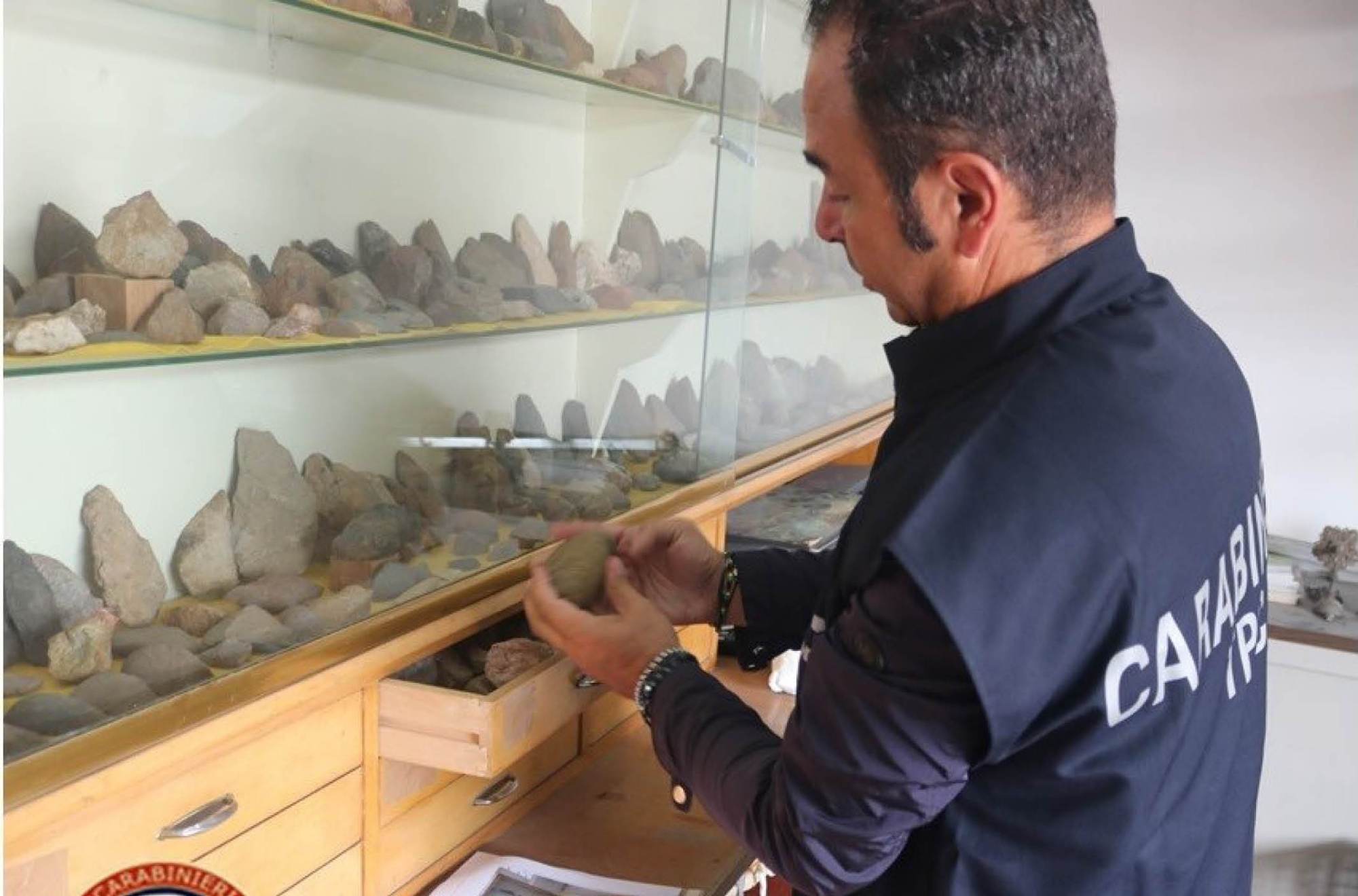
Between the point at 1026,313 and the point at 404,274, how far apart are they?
2.39ft

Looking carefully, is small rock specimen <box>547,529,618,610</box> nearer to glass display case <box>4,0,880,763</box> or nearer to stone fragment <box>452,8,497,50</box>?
glass display case <box>4,0,880,763</box>

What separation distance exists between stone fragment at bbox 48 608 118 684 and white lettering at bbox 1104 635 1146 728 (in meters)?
0.78

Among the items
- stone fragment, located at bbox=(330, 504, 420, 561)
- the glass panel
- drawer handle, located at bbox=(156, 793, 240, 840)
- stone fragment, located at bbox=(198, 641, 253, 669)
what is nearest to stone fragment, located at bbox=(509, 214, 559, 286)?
the glass panel

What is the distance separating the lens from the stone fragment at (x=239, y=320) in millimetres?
1136

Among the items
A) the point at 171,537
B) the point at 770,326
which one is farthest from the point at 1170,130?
the point at 171,537

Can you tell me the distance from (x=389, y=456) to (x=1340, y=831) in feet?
9.17

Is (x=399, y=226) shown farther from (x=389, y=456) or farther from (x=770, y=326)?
(x=770, y=326)

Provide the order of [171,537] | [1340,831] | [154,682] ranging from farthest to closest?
[1340,831]
[171,537]
[154,682]

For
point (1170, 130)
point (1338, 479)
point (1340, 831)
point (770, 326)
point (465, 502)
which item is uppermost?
point (1170, 130)

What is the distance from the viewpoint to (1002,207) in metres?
0.97

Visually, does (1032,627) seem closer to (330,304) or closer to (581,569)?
(581,569)

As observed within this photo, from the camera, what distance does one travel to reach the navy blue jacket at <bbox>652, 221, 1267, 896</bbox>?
89cm

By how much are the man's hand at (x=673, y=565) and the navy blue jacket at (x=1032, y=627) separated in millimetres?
370

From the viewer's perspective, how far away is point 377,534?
4.31 feet
